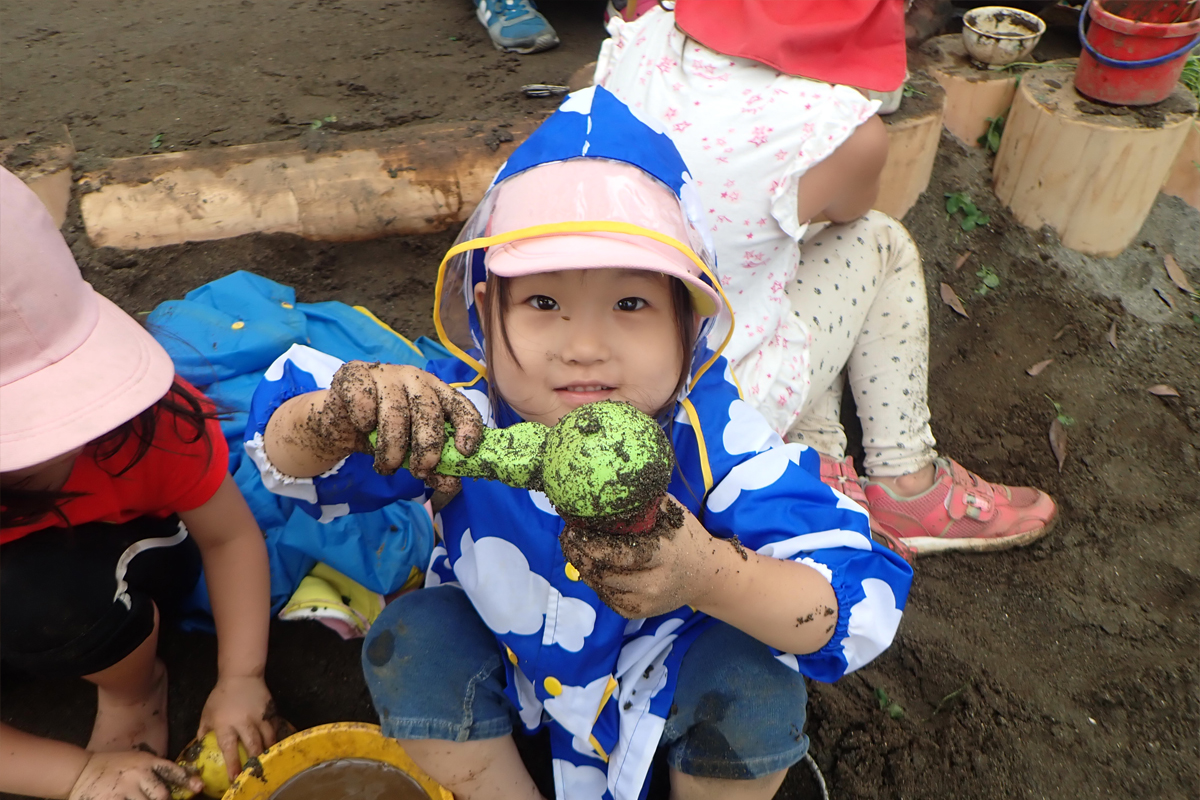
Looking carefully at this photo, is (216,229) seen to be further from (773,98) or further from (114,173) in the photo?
(773,98)

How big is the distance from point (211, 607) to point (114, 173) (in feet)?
4.81

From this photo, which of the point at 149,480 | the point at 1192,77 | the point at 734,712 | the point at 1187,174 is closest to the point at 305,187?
the point at 149,480

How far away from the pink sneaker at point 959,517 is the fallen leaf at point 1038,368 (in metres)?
0.63

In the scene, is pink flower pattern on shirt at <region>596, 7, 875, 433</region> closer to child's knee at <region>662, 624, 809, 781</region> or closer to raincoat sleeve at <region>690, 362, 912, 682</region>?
raincoat sleeve at <region>690, 362, 912, 682</region>

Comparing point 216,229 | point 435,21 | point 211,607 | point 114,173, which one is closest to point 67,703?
point 211,607

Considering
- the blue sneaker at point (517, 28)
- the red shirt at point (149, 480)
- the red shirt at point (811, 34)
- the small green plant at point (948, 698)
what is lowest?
the small green plant at point (948, 698)

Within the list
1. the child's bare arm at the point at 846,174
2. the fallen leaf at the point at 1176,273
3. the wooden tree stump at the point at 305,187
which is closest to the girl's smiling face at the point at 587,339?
the child's bare arm at the point at 846,174

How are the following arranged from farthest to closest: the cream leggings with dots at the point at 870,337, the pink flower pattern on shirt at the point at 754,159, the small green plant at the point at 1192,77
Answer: the small green plant at the point at 1192,77, the cream leggings with dots at the point at 870,337, the pink flower pattern on shirt at the point at 754,159

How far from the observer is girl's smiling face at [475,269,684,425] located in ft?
3.95

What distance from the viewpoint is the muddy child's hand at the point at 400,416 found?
1.02 m

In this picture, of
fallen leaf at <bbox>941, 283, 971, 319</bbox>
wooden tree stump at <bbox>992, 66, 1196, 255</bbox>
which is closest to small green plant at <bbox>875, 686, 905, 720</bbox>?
fallen leaf at <bbox>941, 283, 971, 319</bbox>

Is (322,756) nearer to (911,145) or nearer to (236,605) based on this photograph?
(236,605)

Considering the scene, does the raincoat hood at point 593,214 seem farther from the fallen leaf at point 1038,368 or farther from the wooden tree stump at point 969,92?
the wooden tree stump at point 969,92

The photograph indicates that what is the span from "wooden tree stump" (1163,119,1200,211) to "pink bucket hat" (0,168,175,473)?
3.69 metres
